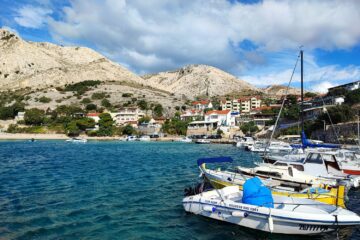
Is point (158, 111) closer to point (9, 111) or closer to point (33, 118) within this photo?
point (33, 118)

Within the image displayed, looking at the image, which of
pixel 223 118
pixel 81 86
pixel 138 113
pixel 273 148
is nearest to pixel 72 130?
pixel 138 113

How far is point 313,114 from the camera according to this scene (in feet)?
297

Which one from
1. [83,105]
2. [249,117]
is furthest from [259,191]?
[83,105]

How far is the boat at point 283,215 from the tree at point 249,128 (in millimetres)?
89758

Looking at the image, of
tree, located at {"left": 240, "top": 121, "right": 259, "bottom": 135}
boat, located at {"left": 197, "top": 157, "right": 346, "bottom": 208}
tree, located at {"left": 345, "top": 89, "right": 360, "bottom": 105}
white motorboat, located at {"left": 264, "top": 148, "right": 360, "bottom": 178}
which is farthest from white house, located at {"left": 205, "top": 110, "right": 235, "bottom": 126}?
boat, located at {"left": 197, "top": 157, "right": 346, "bottom": 208}

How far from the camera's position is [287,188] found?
18.0m

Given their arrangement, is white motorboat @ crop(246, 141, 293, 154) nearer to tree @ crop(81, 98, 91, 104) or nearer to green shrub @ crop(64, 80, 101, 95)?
tree @ crop(81, 98, 91, 104)

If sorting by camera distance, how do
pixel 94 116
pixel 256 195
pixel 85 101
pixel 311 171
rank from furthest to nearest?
pixel 85 101 → pixel 94 116 → pixel 311 171 → pixel 256 195

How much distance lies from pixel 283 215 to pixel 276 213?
0.29m

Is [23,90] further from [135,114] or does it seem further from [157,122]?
[157,122]

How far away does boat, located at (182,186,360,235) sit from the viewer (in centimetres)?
1276

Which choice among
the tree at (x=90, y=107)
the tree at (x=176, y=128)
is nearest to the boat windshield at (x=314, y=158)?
the tree at (x=176, y=128)

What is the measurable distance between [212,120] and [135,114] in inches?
1491

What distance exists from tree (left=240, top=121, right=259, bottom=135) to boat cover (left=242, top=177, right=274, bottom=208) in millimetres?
90113
